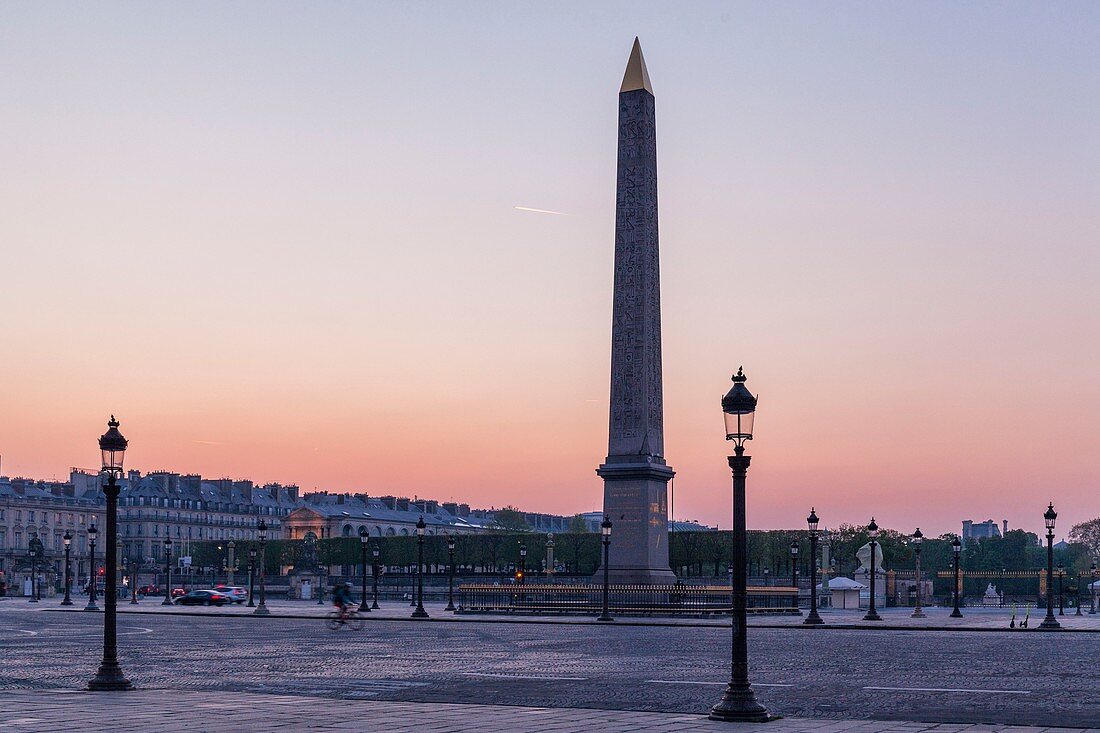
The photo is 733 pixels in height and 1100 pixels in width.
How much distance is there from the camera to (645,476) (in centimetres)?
→ 4716

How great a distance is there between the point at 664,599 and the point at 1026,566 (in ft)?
432

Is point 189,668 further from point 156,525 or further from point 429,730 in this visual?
point 156,525

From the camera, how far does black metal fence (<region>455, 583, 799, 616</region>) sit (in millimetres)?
48281

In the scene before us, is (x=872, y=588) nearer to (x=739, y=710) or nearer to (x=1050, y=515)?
(x=1050, y=515)

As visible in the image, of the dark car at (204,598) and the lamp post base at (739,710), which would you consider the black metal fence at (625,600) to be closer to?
the dark car at (204,598)

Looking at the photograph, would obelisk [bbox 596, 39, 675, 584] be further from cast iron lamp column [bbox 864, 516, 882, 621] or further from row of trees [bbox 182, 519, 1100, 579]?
row of trees [bbox 182, 519, 1100, 579]

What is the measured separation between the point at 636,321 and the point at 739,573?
31186mm

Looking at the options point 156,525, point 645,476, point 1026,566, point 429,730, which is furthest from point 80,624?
point 1026,566

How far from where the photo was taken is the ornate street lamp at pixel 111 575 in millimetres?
17516

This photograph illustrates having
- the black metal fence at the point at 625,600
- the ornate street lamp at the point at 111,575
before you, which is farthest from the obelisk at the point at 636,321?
the ornate street lamp at the point at 111,575

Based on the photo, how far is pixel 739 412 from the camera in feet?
51.1

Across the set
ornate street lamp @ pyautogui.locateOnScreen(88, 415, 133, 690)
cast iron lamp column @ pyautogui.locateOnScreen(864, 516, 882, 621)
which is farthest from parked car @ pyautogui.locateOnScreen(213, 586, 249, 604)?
ornate street lamp @ pyautogui.locateOnScreen(88, 415, 133, 690)

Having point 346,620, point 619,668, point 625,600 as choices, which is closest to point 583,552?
point 625,600

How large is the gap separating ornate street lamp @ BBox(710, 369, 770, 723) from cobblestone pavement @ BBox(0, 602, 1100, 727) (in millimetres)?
929
